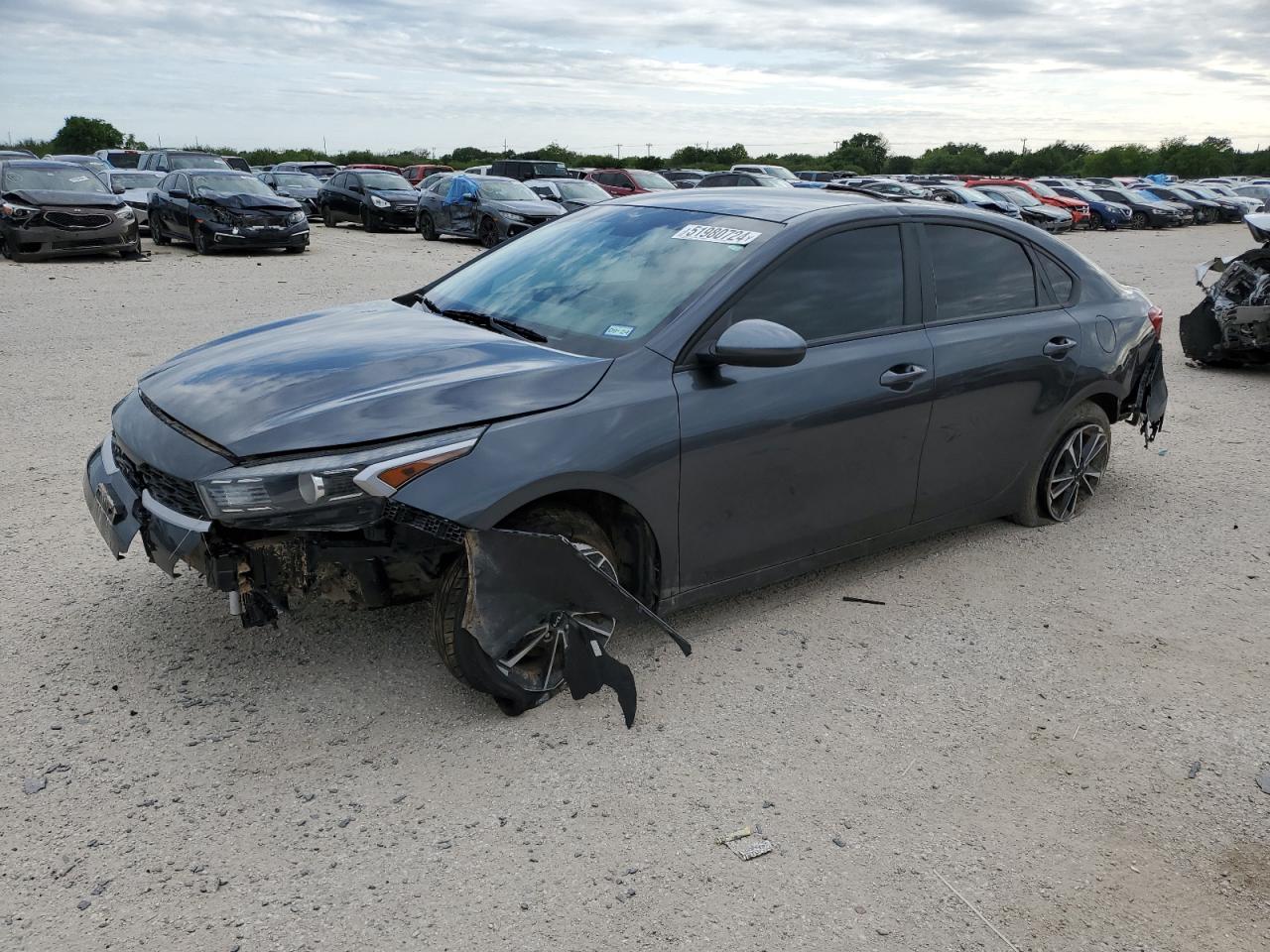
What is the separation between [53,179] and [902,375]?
16449mm

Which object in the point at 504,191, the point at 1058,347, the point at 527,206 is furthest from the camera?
the point at 504,191

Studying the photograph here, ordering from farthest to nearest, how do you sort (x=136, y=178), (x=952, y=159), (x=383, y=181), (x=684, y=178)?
(x=952, y=159) → (x=684, y=178) → (x=383, y=181) → (x=136, y=178)

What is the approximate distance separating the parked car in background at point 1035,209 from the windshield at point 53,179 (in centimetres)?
2367

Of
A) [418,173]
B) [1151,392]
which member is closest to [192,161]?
[418,173]

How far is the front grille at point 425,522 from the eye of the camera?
3131 millimetres

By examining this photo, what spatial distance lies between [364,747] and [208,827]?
0.54m

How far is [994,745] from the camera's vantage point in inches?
137

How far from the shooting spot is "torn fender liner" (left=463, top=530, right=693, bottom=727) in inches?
127

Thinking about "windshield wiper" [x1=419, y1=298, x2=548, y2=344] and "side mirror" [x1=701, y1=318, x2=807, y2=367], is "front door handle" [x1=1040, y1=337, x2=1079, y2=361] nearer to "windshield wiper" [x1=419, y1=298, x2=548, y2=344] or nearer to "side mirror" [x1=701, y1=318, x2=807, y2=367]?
"side mirror" [x1=701, y1=318, x2=807, y2=367]

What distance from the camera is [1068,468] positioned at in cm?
541

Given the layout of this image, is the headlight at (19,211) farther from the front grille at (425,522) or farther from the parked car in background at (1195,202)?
the parked car in background at (1195,202)

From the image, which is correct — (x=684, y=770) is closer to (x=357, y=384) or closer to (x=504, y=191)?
(x=357, y=384)

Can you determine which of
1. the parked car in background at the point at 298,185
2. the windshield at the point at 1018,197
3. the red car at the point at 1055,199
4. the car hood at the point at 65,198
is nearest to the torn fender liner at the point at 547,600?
the car hood at the point at 65,198

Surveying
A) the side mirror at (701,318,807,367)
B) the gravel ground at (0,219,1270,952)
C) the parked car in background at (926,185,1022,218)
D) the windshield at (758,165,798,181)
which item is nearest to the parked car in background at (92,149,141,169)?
the windshield at (758,165,798,181)
